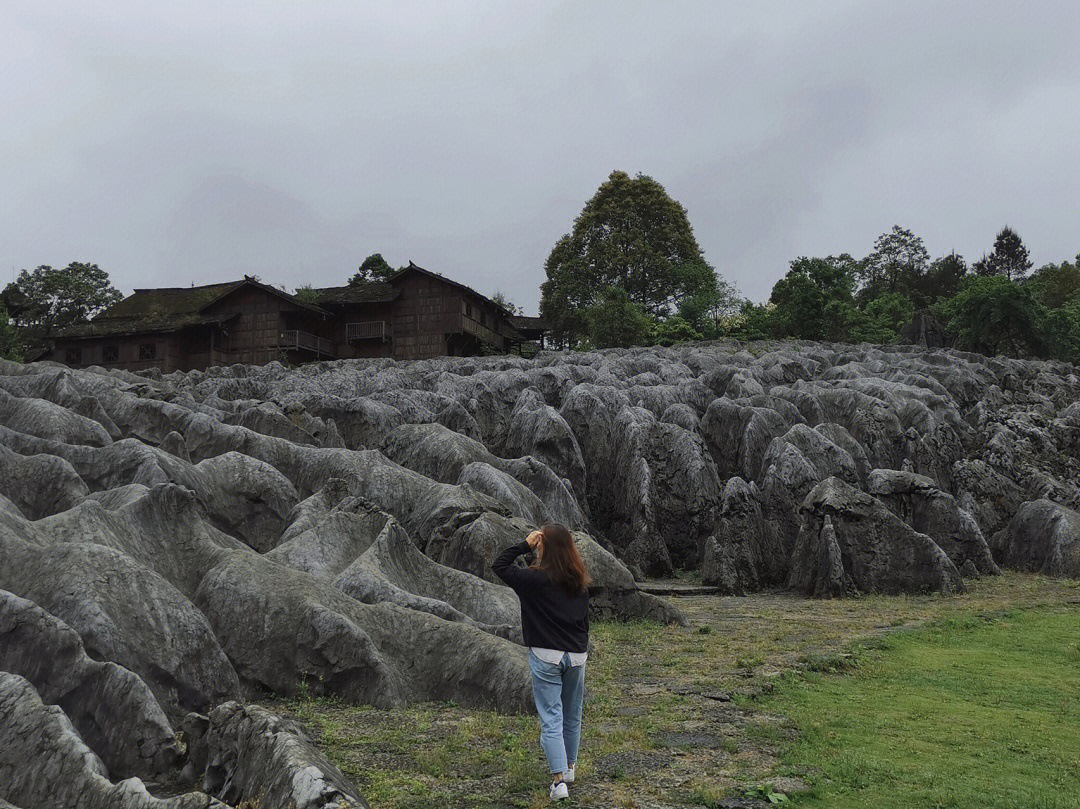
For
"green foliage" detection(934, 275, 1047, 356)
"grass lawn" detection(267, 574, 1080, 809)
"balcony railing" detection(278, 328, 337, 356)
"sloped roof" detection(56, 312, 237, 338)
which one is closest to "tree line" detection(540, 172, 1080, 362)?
"green foliage" detection(934, 275, 1047, 356)

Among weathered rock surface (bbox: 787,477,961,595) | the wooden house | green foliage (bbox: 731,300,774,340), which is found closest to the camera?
weathered rock surface (bbox: 787,477,961,595)

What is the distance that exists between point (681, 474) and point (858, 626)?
38.4 feet

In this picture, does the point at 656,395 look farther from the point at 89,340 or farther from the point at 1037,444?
the point at 89,340

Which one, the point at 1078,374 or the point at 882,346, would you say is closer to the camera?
the point at 1078,374

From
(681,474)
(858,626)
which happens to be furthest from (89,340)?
(858,626)

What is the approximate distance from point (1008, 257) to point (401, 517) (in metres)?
118

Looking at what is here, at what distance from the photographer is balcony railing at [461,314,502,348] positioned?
68.6 meters

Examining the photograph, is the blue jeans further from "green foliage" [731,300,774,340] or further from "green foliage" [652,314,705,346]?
"green foliage" [731,300,774,340]

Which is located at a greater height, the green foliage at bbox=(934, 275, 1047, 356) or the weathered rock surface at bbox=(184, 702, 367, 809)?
the green foliage at bbox=(934, 275, 1047, 356)

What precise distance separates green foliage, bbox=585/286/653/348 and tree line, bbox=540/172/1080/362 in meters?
0.09

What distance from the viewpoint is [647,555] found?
96.3ft

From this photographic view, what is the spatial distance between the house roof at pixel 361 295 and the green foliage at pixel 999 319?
4423 cm

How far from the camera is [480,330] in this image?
71250 mm

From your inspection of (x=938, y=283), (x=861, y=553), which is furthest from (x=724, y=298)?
(x=861, y=553)
